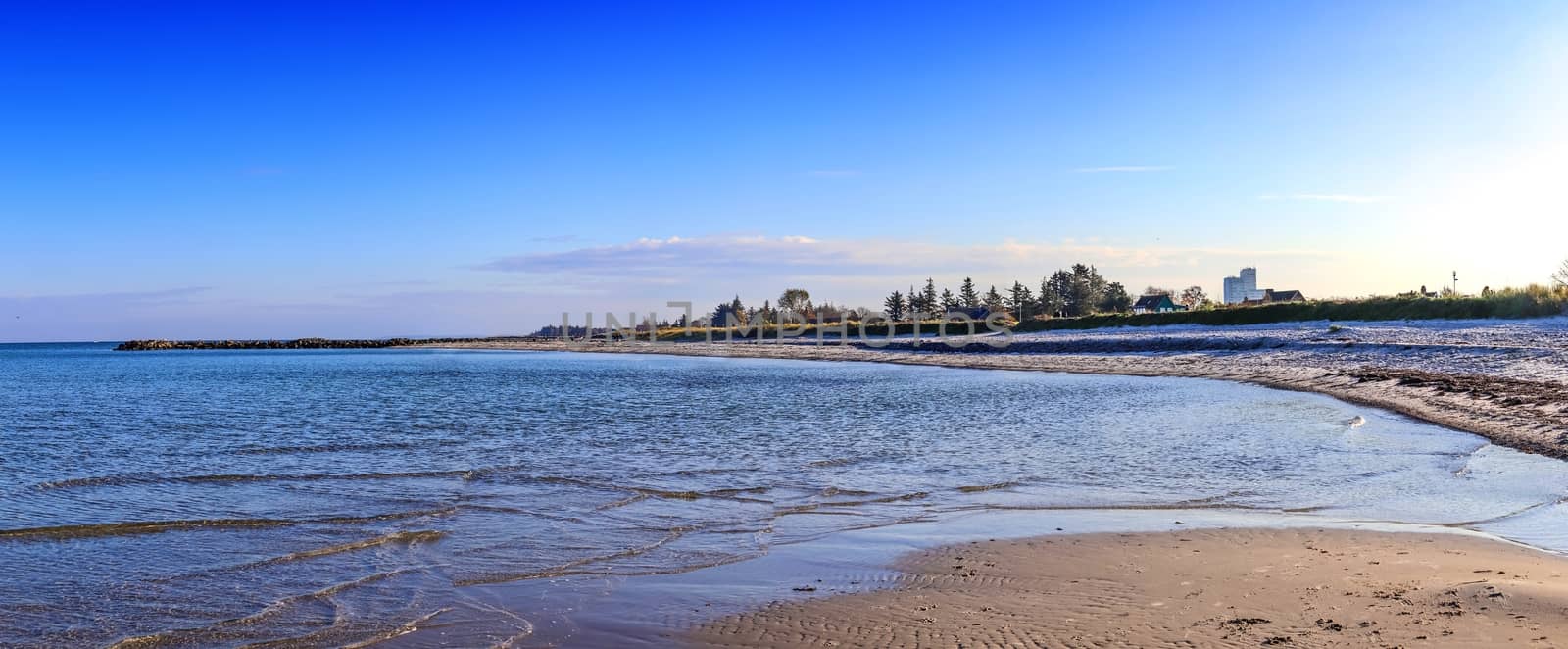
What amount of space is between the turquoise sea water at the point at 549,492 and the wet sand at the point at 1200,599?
135 centimetres

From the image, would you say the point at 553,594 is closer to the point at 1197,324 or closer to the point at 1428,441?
the point at 1428,441

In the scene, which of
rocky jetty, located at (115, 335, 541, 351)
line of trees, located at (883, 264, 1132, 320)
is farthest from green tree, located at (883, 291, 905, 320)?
rocky jetty, located at (115, 335, 541, 351)

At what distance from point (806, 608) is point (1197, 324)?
61938 mm

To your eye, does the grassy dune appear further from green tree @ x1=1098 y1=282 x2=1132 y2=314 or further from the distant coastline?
green tree @ x1=1098 y1=282 x2=1132 y2=314

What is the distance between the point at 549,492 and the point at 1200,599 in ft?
24.9

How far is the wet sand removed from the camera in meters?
5.70

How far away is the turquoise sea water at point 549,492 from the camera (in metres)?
7.05

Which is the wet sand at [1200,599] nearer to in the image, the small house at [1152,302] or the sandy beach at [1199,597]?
the sandy beach at [1199,597]

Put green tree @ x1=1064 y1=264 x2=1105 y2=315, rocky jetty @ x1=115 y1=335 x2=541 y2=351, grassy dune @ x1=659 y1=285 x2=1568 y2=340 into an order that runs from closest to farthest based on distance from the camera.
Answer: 1. grassy dune @ x1=659 y1=285 x2=1568 y2=340
2. green tree @ x1=1064 y1=264 x2=1105 y2=315
3. rocky jetty @ x1=115 y1=335 x2=541 y2=351

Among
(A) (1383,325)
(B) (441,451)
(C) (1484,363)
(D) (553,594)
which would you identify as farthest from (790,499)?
(A) (1383,325)

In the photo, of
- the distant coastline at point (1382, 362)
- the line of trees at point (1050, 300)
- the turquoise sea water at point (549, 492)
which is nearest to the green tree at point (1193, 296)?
the line of trees at point (1050, 300)

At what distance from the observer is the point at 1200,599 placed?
21.4 ft

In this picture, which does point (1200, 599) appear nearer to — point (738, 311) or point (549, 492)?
point (549, 492)

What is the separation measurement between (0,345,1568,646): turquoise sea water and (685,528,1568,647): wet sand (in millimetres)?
1346
